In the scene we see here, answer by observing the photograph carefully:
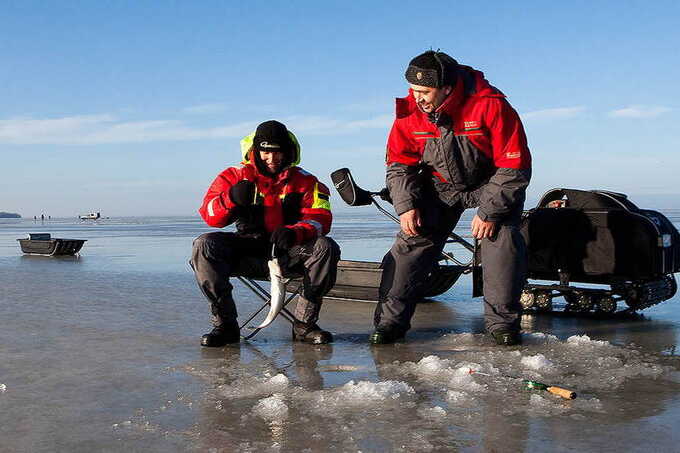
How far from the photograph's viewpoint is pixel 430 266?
4480 mm

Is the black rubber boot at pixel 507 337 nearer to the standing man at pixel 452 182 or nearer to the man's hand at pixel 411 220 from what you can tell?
the standing man at pixel 452 182

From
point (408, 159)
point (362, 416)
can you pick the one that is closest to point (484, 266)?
point (408, 159)

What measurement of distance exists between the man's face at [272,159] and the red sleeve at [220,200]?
0.61 feet

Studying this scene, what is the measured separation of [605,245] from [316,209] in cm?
224

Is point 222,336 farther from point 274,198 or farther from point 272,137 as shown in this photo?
point 272,137

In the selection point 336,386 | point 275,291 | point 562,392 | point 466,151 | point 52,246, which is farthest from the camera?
point 52,246

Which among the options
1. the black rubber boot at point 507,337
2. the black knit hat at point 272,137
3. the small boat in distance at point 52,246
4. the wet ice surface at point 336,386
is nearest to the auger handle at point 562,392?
the wet ice surface at point 336,386

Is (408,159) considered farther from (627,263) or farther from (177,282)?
(177,282)

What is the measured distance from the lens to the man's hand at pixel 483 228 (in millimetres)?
4117

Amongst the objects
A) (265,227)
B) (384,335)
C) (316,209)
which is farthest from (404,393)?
(265,227)

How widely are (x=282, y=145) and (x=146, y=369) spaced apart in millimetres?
1529

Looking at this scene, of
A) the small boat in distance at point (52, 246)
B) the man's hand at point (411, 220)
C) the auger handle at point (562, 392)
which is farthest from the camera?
the small boat in distance at point (52, 246)

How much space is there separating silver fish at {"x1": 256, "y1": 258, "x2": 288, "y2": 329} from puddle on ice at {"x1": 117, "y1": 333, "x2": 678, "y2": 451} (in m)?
0.21

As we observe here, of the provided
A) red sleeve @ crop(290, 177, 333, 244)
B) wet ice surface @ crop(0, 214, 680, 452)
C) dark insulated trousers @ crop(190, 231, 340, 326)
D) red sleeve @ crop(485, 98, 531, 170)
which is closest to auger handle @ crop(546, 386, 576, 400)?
wet ice surface @ crop(0, 214, 680, 452)
